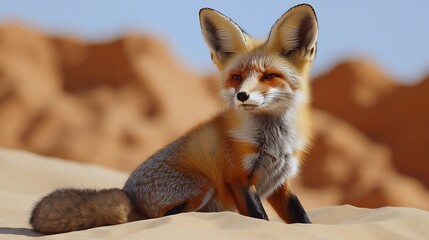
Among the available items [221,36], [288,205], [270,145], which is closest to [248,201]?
[270,145]

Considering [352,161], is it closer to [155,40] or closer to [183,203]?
[155,40]

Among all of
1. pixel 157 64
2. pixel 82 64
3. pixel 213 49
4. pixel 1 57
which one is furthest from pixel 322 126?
pixel 213 49

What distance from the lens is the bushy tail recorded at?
518 centimetres

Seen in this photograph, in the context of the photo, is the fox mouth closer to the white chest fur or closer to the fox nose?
the fox nose

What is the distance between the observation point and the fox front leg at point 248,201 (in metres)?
5.13

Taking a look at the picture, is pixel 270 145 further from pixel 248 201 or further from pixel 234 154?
pixel 248 201

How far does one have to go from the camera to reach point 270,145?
5355 mm

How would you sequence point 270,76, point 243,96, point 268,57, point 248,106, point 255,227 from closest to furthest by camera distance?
point 255,227 → point 243,96 → point 248,106 → point 270,76 → point 268,57

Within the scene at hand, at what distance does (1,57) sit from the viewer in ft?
134

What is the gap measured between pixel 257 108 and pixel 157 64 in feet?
125

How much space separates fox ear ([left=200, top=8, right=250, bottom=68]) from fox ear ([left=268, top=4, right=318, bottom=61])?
0.25 meters

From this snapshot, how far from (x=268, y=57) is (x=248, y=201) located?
1073mm

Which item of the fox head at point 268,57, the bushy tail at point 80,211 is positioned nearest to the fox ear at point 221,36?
the fox head at point 268,57

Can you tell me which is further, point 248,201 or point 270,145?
point 270,145
